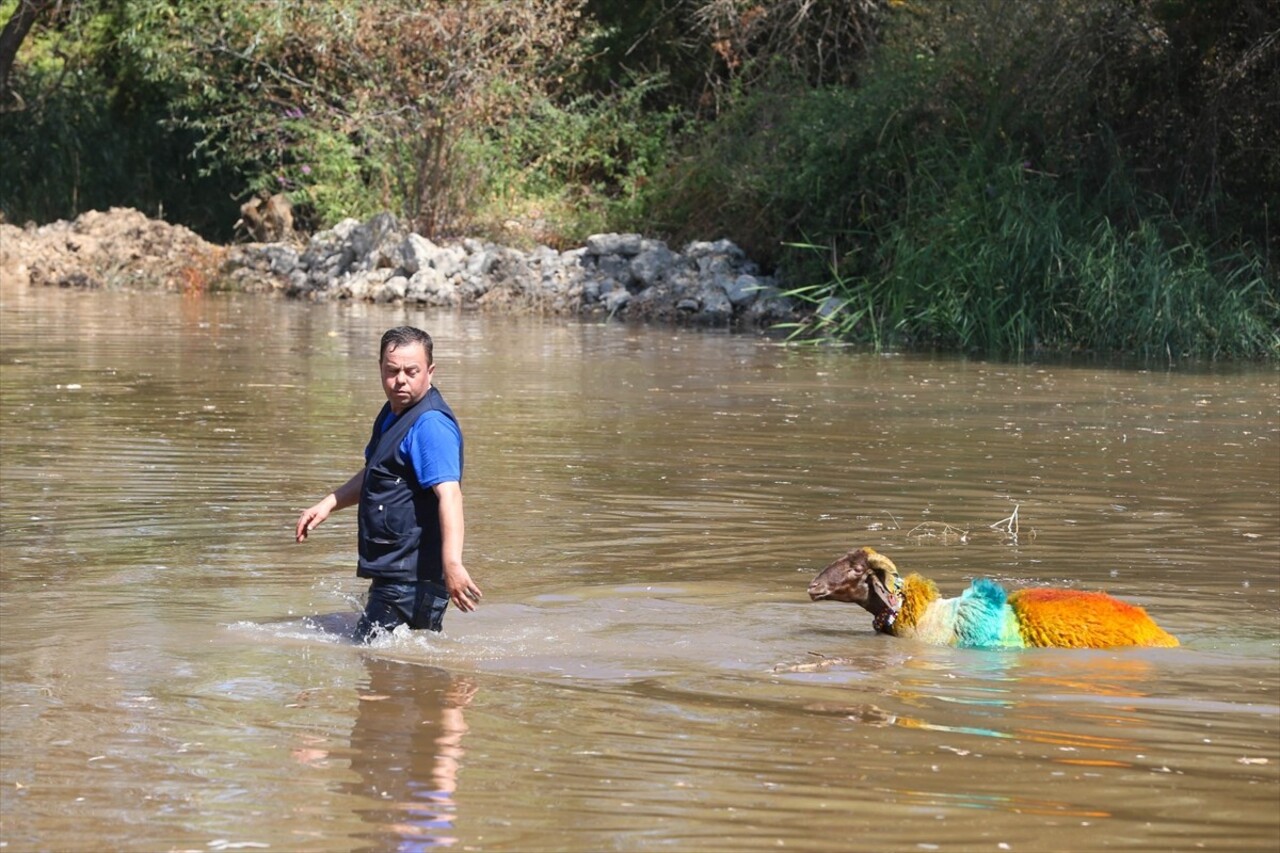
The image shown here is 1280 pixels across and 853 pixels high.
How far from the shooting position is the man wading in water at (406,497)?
6.36 meters

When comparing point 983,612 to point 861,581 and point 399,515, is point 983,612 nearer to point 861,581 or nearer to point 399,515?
point 861,581

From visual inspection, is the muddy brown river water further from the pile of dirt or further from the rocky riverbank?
the pile of dirt

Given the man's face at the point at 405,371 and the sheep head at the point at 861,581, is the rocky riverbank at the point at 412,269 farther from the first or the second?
the man's face at the point at 405,371

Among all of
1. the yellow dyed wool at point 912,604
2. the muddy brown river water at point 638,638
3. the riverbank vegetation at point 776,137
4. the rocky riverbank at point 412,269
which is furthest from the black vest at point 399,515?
the rocky riverbank at point 412,269

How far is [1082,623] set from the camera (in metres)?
6.44

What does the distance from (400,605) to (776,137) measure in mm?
18823

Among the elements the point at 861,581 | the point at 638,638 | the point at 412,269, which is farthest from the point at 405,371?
the point at 412,269

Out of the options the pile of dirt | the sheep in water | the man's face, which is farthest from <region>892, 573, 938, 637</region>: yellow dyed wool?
the pile of dirt

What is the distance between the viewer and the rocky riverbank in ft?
76.6

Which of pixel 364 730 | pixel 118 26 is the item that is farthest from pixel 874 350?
pixel 118 26

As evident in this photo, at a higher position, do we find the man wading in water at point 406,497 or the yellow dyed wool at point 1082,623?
the man wading in water at point 406,497

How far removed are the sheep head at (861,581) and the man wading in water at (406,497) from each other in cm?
131

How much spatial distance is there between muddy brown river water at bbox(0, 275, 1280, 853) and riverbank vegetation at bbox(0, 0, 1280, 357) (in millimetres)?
5384

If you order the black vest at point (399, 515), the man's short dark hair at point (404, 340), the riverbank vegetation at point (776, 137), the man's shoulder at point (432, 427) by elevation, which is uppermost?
the riverbank vegetation at point (776, 137)
